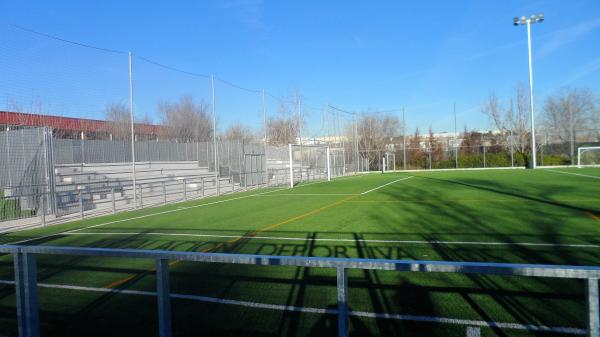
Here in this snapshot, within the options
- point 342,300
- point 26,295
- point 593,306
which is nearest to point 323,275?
point 342,300

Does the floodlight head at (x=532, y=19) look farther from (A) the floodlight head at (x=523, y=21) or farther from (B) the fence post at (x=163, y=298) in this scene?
(B) the fence post at (x=163, y=298)

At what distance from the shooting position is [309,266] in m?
2.78

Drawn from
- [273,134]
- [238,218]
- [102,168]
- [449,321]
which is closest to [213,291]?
[449,321]

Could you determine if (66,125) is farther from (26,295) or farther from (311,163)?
(311,163)

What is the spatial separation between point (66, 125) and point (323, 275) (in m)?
17.0

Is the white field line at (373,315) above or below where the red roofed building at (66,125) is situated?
below

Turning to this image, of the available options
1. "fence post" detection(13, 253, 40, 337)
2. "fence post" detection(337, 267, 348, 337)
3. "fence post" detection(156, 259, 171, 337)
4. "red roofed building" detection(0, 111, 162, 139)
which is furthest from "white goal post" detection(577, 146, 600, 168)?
"fence post" detection(13, 253, 40, 337)

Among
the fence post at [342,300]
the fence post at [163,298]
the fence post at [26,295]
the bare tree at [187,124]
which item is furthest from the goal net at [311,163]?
the fence post at [342,300]

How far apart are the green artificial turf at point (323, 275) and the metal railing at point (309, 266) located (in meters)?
1.23

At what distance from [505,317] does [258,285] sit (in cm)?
313

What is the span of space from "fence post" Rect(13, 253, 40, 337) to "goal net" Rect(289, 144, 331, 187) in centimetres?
3242

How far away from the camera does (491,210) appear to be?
542 inches

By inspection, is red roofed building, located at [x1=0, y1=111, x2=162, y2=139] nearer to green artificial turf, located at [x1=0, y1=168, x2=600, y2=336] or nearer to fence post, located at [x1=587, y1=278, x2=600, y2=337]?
green artificial turf, located at [x1=0, y1=168, x2=600, y2=336]

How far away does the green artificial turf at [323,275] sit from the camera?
15.9ft
